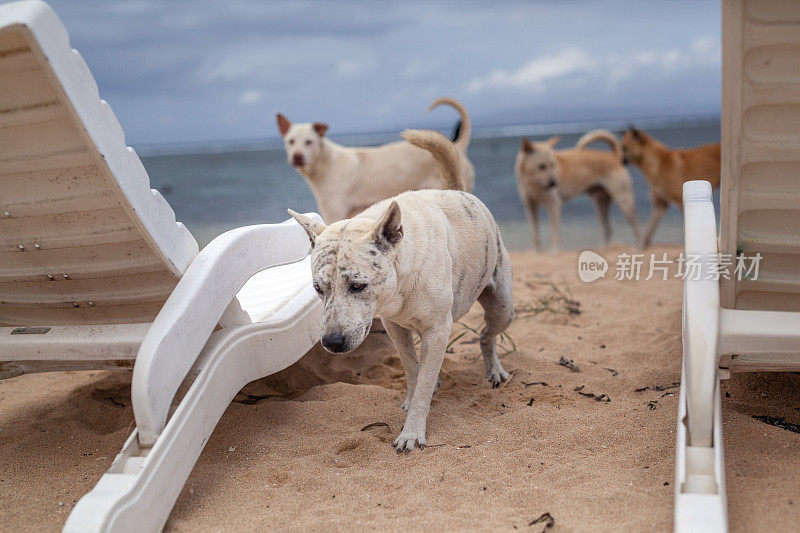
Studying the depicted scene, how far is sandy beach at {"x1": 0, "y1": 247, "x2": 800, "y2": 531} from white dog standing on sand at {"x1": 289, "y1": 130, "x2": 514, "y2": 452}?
24 centimetres

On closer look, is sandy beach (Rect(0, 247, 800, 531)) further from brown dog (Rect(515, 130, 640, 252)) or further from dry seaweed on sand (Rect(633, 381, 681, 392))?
brown dog (Rect(515, 130, 640, 252))

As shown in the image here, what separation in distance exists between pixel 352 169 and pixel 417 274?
5.21m

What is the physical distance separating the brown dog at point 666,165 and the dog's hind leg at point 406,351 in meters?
6.23

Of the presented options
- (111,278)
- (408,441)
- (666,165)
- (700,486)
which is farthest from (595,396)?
(666,165)

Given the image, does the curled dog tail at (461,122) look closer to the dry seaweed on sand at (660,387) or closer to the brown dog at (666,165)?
the brown dog at (666,165)

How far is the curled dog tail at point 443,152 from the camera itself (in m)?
3.52

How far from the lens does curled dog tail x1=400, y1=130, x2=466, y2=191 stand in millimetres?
3520

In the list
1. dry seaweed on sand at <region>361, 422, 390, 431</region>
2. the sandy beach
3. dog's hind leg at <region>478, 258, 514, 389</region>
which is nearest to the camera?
the sandy beach

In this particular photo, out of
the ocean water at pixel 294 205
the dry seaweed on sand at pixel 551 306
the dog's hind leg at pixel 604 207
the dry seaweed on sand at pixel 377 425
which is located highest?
the dry seaweed on sand at pixel 377 425

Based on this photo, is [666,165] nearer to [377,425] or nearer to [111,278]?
[377,425]

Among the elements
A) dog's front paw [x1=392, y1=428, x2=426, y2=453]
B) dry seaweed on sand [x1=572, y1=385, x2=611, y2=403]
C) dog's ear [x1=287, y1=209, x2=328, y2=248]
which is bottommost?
dry seaweed on sand [x1=572, y1=385, x2=611, y2=403]

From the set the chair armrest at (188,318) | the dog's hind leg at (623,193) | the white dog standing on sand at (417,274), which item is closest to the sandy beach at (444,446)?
the white dog standing on sand at (417,274)

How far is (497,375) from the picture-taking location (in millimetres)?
3609

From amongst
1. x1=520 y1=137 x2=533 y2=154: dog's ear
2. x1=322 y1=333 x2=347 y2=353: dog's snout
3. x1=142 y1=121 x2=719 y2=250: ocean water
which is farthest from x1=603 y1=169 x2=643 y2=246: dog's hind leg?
x1=322 y1=333 x2=347 y2=353: dog's snout
